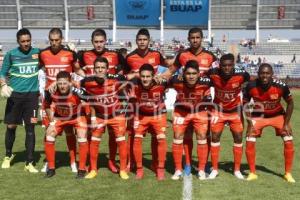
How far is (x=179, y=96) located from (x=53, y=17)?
126 ft

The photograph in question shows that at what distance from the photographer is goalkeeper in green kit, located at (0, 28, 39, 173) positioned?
291 inches

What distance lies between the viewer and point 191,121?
23.4ft

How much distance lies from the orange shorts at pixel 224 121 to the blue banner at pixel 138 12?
32.7 metres

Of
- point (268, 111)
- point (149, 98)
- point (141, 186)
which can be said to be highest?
point (149, 98)

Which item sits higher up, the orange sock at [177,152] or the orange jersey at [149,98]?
the orange jersey at [149,98]

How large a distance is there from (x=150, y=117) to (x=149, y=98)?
0.31m

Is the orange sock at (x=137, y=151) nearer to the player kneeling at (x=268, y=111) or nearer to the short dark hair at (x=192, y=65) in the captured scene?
the short dark hair at (x=192, y=65)

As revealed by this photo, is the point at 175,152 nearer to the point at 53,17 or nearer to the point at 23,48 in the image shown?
the point at 23,48

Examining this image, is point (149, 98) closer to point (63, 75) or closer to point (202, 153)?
point (202, 153)

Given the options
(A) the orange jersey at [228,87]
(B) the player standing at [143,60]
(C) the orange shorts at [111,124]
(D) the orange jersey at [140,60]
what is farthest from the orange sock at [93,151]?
(A) the orange jersey at [228,87]

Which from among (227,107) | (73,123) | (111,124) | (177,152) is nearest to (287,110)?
(227,107)

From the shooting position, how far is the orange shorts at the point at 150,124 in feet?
23.3

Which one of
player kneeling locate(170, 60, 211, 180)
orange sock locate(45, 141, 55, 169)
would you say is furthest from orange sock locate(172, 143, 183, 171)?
orange sock locate(45, 141, 55, 169)

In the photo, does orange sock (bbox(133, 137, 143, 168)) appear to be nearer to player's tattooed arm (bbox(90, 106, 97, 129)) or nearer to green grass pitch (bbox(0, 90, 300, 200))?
green grass pitch (bbox(0, 90, 300, 200))
